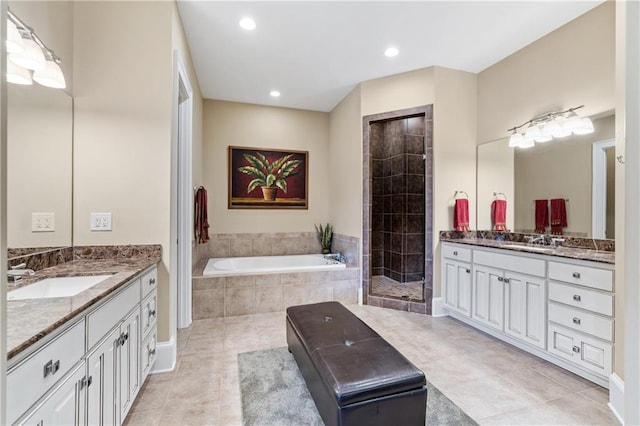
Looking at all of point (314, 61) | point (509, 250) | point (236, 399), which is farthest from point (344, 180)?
point (236, 399)

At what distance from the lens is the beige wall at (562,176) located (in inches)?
97.1

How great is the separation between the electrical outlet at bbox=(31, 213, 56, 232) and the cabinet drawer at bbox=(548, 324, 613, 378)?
3.57m

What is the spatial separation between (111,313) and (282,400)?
1135 mm

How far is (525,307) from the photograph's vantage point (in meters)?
2.37

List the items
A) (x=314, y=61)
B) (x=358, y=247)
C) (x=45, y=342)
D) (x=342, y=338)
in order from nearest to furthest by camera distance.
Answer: (x=45, y=342)
(x=342, y=338)
(x=314, y=61)
(x=358, y=247)

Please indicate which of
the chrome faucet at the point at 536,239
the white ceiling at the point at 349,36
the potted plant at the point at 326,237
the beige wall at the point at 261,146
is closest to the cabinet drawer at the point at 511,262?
the chrome faucet at the point at 536,239

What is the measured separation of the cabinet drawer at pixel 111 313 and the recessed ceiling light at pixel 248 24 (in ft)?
7.57

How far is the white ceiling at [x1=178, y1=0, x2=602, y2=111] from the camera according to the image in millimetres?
2379

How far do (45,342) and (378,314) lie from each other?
3.04 meters

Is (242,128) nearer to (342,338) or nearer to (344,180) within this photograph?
(344,180)

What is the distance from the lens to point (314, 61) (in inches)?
127

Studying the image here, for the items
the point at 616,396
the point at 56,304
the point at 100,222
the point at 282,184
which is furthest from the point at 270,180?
the point at 616,396

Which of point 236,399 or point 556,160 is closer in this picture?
point 236,399

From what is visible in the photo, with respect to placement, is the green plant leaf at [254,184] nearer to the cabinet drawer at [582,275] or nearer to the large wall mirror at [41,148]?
the large wall mirror at [41,148]
